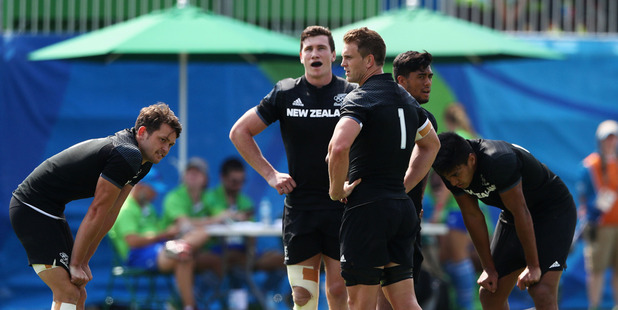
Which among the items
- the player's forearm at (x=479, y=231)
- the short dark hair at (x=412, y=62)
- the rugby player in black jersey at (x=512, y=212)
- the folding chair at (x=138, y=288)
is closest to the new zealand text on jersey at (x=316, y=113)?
the short dark hair at (x=412, y=62)

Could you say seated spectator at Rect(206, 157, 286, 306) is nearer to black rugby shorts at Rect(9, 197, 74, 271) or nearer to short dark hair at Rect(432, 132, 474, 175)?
black rugby shorts at Rect(9, 197, 74, 271)

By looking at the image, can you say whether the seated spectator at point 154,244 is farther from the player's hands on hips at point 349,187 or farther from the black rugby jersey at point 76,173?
the player's hands on hips at point 349,187

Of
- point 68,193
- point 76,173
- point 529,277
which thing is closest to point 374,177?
point 529,277

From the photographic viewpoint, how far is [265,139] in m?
11.4

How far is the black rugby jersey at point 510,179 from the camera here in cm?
582

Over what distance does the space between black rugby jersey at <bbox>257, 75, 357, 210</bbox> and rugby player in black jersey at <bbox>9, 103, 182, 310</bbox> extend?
0.75 metres

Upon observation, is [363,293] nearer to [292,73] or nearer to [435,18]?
[435,18]

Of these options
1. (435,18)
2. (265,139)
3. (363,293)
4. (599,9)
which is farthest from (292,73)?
(363,293)

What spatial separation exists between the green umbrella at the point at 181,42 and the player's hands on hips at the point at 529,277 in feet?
13.3

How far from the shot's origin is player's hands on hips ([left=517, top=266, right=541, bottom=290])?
6012 millimetres

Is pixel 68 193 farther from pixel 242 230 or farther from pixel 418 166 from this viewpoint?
pixel 242 230

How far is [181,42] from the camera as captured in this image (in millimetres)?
9352

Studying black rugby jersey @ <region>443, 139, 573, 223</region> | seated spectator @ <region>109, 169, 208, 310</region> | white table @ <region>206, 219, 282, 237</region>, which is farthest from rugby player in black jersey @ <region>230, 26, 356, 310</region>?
seated spectator @ <region>109, 169, 208, 310</region>

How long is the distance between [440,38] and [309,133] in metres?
4.22
